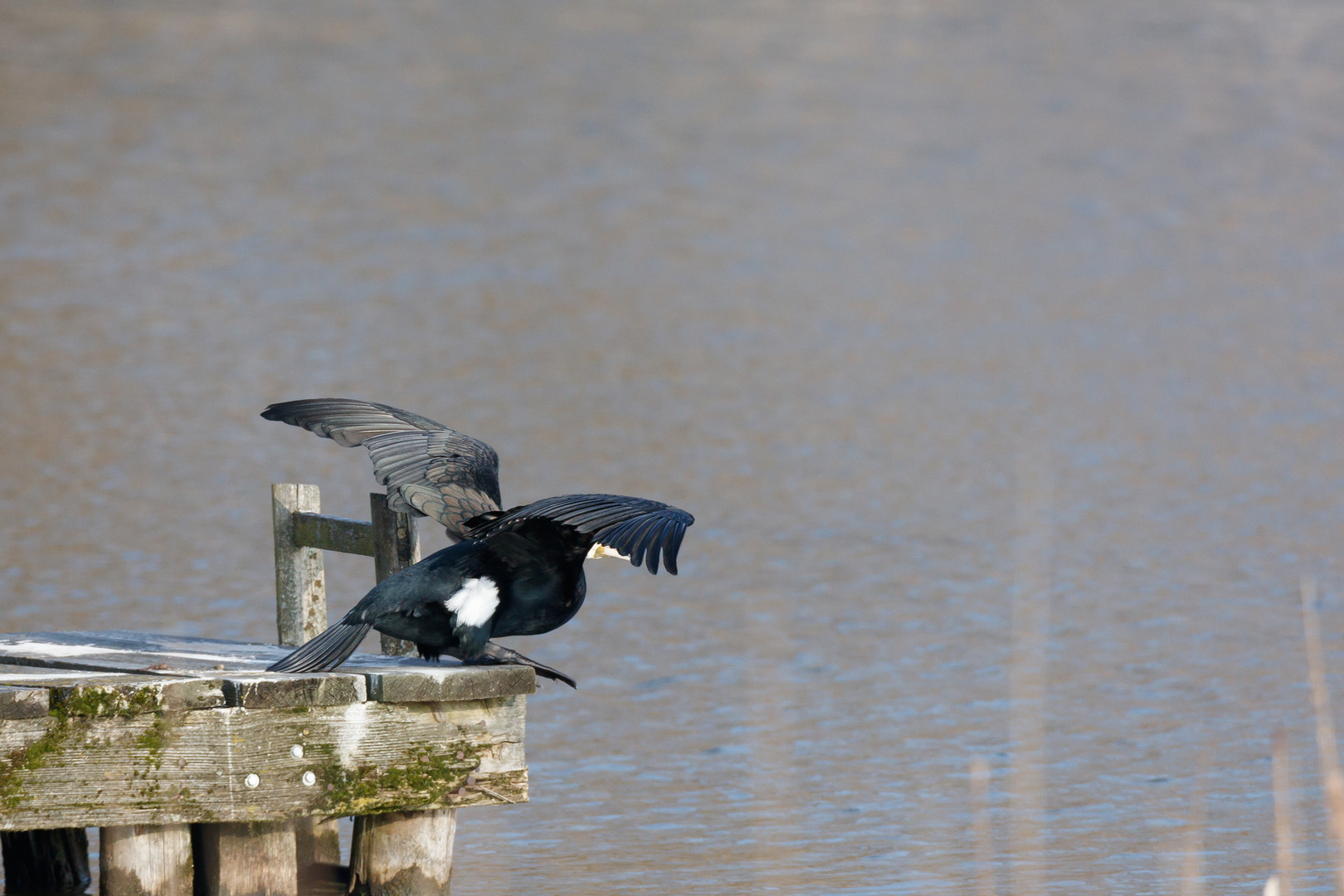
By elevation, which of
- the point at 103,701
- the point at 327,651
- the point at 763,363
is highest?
the point at 763,363

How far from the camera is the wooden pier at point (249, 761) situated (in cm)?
546

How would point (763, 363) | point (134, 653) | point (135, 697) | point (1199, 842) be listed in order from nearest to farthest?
point (135, 697)
point (134, 653)
point (1199, 842)
point (763, 363)

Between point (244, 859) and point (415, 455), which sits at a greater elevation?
point (415, 455)

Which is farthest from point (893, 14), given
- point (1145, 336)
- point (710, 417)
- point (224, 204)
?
point (710, 417)

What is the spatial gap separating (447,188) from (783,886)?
16645 millimetres

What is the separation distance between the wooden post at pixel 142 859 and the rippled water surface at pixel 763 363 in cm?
143

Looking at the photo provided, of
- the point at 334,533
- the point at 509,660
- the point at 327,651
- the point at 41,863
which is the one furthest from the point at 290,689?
the point at 41,863

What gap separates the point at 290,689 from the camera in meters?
5.54

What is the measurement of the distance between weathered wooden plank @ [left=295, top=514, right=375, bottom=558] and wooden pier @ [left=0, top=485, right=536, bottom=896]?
57 centimetres

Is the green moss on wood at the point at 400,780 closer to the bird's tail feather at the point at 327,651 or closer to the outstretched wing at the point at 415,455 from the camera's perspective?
the bird's tail feather at the point at 327,651

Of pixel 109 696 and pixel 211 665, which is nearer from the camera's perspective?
pixel 109 696

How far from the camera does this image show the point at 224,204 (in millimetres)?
21562

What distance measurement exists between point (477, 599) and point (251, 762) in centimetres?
74

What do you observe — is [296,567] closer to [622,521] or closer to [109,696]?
[109,696]
